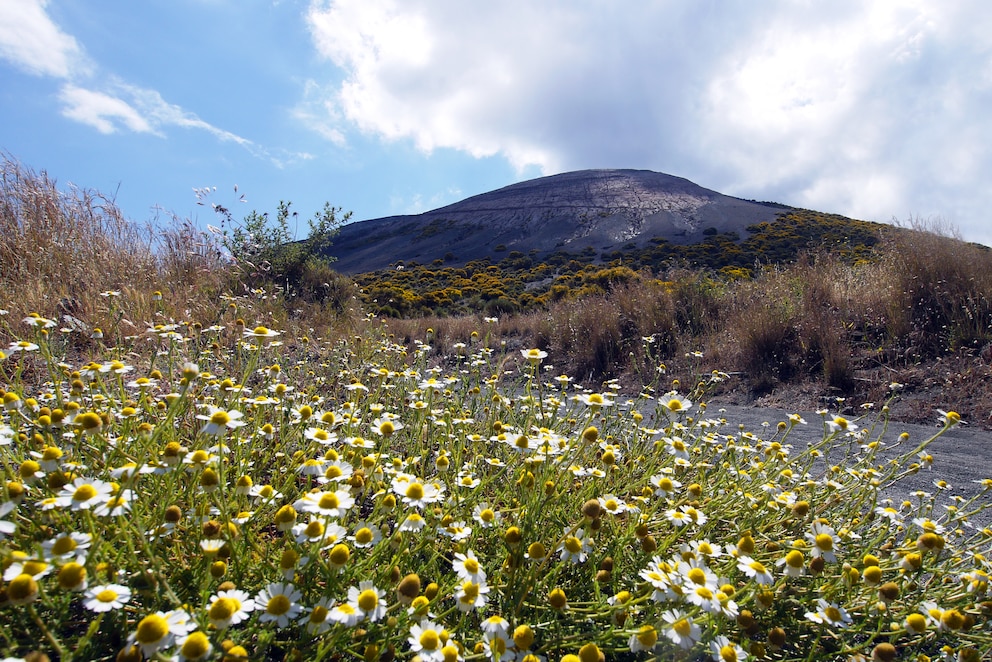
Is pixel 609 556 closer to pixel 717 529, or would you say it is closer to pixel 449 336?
pixel 717 529

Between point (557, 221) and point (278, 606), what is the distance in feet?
107

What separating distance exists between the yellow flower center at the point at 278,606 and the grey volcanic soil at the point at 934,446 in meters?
2.74

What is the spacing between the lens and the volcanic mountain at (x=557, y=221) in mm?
28391

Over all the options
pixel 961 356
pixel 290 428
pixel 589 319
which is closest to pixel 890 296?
pixel 961 356

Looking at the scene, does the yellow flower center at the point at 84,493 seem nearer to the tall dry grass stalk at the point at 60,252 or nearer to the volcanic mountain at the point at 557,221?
the tall dry grass stalk at the point at 60,252

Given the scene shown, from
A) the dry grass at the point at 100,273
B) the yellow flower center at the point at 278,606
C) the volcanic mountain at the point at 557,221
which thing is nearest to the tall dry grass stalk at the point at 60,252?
the dry grass at the point at 100,273

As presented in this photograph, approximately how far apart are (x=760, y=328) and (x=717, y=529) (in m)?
4.62

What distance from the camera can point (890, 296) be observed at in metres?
5.93

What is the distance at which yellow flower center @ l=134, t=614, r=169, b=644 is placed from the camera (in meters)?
0.84

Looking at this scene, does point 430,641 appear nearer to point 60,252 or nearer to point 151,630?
point 151,630

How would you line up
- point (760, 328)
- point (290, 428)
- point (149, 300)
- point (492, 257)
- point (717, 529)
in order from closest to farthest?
point (717, 529) < point (290, 428) < point (149, 300) < point (760, 328) < point (492, 257)

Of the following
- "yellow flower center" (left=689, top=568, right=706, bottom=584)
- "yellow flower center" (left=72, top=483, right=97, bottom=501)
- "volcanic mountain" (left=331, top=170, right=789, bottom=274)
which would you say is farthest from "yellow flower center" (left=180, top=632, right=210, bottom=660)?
"volcanic mountain" (left=331, top=170, right=789, bottom=274)

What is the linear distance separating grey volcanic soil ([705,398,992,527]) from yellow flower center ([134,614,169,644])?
2.96m

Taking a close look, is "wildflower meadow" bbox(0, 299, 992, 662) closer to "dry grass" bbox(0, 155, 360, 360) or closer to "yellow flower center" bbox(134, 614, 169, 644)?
"yellow flower center" bbox(134, 614, 169, 644)
